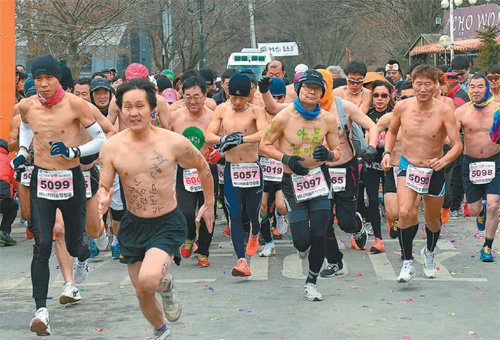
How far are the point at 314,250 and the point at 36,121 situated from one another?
8.45ft

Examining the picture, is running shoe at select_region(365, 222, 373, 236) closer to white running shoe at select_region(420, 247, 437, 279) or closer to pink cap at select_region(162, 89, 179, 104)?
white running shoe at select_region(420, 247, 437, 279)

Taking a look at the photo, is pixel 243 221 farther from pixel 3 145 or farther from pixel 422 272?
pixel 3 145

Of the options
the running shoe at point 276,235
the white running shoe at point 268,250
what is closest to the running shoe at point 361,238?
the white running shoe at point 268,250

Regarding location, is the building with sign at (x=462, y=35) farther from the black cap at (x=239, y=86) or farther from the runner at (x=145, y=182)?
the runner at (x=145, y=182)

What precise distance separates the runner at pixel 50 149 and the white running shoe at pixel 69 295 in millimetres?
278

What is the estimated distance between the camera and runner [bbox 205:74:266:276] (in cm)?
955

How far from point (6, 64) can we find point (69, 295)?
16.9ft

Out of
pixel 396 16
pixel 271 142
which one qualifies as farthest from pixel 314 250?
pixel 396 16

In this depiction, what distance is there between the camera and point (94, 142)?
7.63 m

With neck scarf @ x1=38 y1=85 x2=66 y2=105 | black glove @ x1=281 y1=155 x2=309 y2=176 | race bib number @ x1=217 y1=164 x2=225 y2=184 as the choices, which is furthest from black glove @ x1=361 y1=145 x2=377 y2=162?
race bib number @ x1=217 y1=164 x2=225 y2=184

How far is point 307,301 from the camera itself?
787 centimetres

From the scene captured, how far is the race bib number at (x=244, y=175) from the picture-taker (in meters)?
9.65

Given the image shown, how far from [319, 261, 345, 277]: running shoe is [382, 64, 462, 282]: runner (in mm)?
715

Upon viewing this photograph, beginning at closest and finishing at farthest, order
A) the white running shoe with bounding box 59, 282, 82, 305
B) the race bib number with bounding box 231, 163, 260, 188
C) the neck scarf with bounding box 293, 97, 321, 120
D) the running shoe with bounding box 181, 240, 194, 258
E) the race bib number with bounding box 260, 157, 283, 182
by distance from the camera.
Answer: the white running shoe with bounding box 59, 282, 82, 305, the neck scarf with bounding box 293, 97, 321, 120, the race bib number with bounding box 231, 163, 260, 188, the running shoe with bounding box 181, 240, 194, 258, the race bib number with bounding box 260, 157, 283, 182
